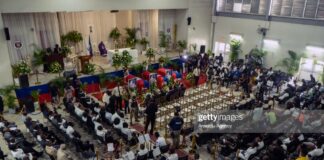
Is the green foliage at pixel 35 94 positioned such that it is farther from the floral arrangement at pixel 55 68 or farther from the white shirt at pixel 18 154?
the white shirt at pixel 18 154

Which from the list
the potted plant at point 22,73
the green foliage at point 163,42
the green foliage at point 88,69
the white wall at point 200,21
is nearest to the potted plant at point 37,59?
the potted plant at point 22,73

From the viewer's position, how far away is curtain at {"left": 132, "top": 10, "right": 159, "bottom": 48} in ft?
68.9

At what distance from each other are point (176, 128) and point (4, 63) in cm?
930

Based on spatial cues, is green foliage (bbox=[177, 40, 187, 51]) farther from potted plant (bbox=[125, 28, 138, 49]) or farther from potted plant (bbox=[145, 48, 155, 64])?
potted plant (bbox=[145, 48, 155, 64])

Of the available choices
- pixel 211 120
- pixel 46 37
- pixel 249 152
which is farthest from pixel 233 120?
pixel 46 37

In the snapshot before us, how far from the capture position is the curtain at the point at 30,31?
15.9m

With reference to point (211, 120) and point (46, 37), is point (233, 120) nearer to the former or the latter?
point (211, 120)

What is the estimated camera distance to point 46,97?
1426cm

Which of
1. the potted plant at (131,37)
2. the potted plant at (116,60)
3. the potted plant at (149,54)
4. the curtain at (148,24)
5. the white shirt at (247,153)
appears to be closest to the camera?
the white shirt at (247,153)

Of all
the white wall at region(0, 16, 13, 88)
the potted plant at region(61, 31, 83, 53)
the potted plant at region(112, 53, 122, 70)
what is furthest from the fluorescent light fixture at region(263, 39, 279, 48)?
the white wall at region(0, 16, 13, 88)

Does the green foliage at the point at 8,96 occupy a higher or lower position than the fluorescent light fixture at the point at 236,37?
lower

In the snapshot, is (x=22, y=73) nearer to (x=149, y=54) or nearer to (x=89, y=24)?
(x=89, y=24)

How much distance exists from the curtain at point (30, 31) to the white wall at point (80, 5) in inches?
67.3

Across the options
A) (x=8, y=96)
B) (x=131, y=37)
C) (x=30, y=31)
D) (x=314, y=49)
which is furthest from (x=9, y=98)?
(x=314, y=49)
